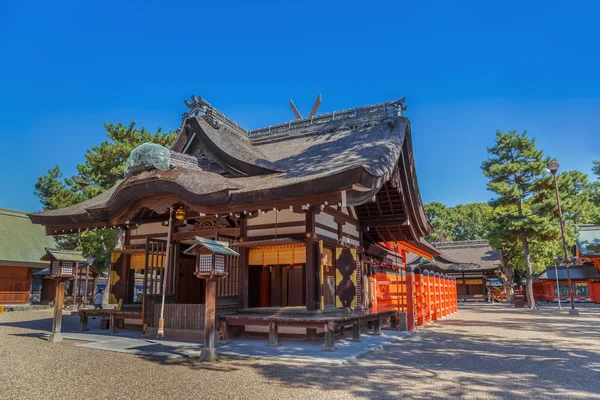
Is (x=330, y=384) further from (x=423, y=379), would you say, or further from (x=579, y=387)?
(x=579, y=387)

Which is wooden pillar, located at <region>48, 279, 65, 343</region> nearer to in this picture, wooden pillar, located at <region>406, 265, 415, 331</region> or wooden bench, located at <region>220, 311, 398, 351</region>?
wooden bench, located at <region>220, 311, 398, 351</region>

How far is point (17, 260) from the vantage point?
23.1 meters

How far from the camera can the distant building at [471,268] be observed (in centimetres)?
3631

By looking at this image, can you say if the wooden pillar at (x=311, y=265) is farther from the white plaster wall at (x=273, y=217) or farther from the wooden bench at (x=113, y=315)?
the wooden bench at (x=113, y=315)

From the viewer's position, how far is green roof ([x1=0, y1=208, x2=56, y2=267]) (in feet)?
76.5

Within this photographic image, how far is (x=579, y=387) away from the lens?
17.9ft

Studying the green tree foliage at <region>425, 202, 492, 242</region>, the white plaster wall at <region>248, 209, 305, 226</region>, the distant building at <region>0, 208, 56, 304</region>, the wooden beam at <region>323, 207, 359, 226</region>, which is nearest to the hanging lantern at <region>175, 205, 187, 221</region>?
the white plaster wall at <region>248, 209, 305, 226</region>

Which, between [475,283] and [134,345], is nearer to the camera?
[134,345]

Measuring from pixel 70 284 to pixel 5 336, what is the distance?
843 inches

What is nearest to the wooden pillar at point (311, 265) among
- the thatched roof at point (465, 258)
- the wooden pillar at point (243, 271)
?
the wooden pillar at point (243, 271)

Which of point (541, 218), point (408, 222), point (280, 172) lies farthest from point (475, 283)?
point (280, 172)

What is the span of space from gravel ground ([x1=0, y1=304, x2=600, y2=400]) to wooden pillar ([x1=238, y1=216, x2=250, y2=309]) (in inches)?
109

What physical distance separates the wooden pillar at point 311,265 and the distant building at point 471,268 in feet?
88.4

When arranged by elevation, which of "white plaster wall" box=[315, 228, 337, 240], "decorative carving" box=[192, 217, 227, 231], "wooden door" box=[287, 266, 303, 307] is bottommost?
"wooden door" box=[287, 266, 303, 307]
